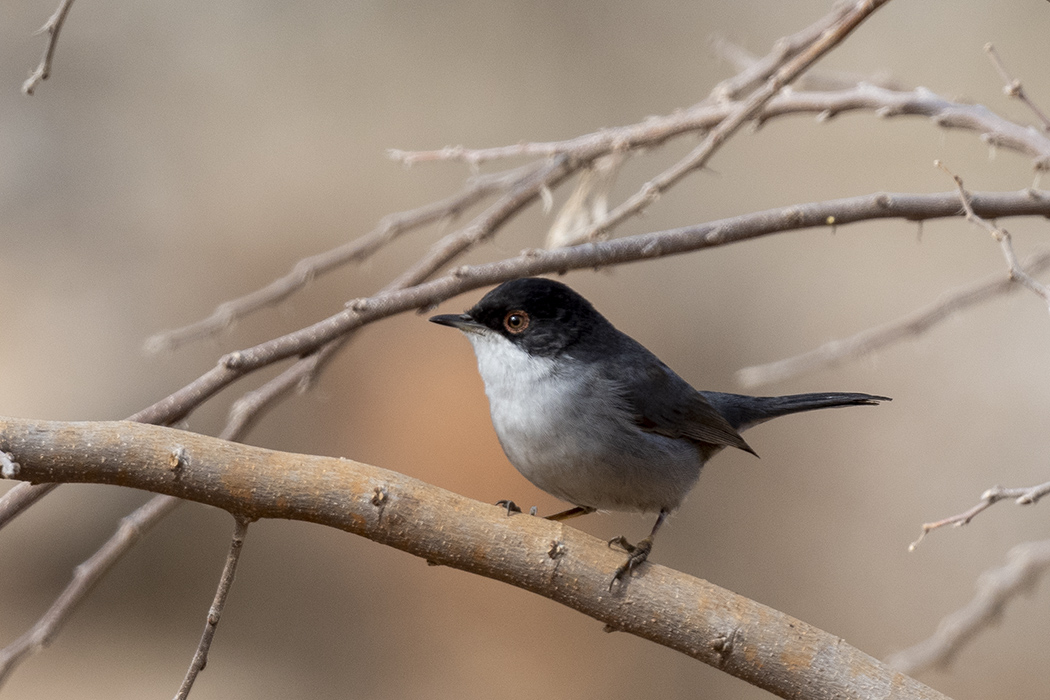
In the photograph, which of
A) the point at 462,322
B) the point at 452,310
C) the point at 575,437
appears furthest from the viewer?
the point at 452,310

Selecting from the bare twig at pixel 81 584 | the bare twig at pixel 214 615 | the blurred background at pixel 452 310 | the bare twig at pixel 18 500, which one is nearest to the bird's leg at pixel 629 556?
the bare twig at pixel 214 615

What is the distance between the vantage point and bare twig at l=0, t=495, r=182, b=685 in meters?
2.08

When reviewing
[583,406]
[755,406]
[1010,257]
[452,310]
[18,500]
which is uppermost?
[452,310]

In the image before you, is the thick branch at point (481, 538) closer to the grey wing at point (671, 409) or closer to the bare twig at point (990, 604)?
the grey wing at point (671, 409)

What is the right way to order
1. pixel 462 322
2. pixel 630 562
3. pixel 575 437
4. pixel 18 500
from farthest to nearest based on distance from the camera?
1. pixel 462 322
2. pixel 575 437
3. pixel 630 562
4. pixel 18 500

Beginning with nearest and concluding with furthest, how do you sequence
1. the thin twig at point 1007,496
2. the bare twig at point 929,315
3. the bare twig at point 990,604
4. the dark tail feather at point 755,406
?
the thin twig at point 1007,496
the bare twig at point 990,604
the bare twig at point 929,315
the dark tail feather at point 755,406

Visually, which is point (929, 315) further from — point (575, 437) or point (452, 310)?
point (452, 310)

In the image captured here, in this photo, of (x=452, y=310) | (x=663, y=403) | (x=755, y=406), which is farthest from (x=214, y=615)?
(x=452, y=310)

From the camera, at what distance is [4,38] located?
5.82 m

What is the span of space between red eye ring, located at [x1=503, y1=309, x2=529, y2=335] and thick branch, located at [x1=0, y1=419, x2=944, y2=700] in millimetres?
918

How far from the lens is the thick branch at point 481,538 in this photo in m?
1.78

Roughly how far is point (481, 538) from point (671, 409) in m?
1.20

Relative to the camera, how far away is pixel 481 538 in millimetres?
1966

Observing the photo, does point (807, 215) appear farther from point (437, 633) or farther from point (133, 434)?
point (437, 633)
